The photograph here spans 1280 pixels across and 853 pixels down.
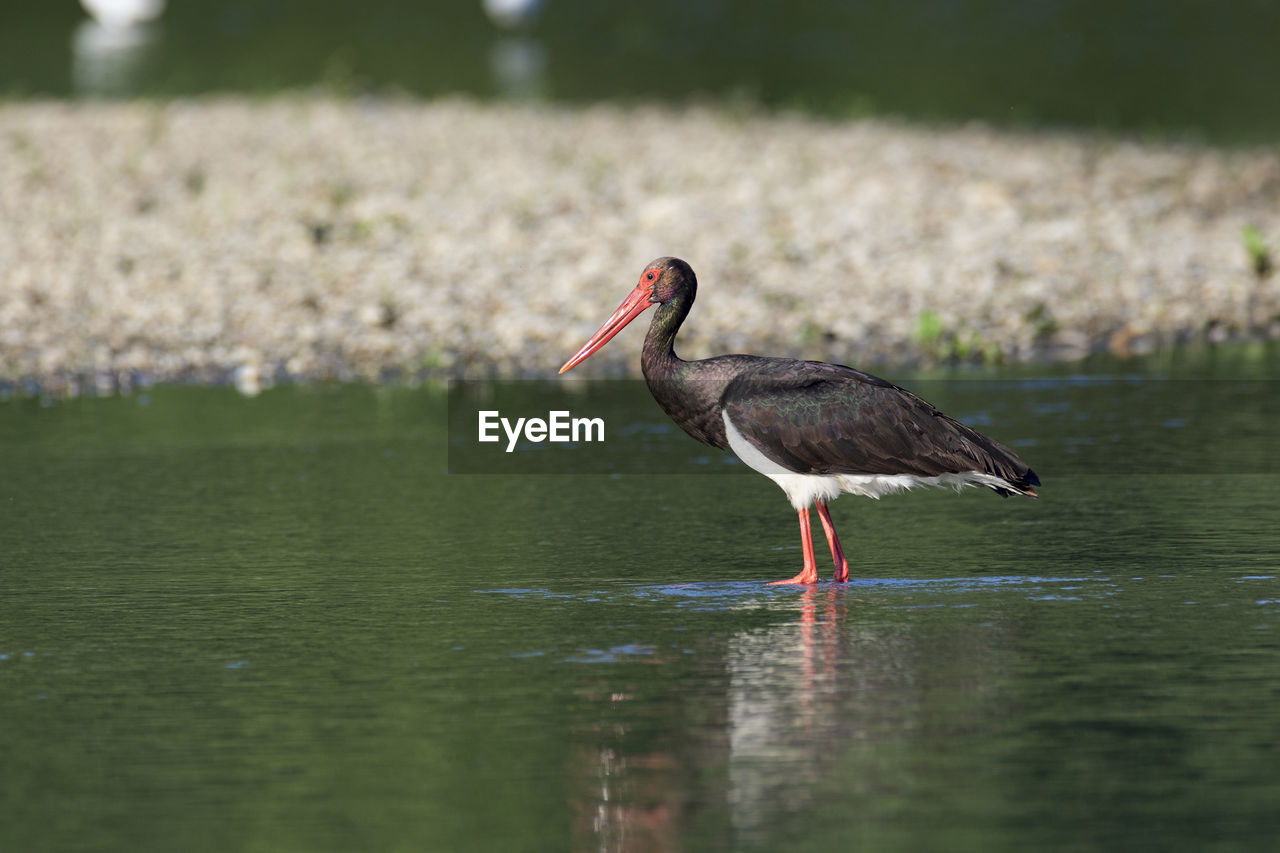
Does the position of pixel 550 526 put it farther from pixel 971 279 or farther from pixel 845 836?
pixel 971 279

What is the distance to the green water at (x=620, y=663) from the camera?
733cm

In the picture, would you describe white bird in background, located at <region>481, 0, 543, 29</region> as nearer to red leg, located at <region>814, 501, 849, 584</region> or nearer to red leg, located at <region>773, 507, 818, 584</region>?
red leg, located at <region>814, 501, 849, 584</region>

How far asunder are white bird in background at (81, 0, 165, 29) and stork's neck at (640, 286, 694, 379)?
45488mm

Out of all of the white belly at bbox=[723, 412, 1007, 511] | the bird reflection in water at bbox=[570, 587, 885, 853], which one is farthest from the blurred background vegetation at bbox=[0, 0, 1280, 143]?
the bird reflection in water at bbox=[570, 587, 885, 853]

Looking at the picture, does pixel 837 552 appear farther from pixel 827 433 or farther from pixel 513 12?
pixel 513 12

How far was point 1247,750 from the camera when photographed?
26.0ft

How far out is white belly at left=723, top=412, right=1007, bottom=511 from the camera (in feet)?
38.9

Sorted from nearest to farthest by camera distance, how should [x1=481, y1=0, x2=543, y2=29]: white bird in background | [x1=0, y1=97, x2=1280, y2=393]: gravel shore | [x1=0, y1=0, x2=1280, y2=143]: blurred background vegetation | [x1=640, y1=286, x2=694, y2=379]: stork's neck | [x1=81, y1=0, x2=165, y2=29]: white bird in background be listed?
[x1=640, y1=286, x2=694, y2=379]: stork's neck, [x1=0, y1=97, x2=1280, y2=393]: gravel shore, [x1=0, y1=0, x2=1280, y2=143]: blurred background vegetation, [x1=481, y1=0, x2=543, y2=29]: white bird in background, [x1=81, y1=0, x2=165, y2=29]: white bird in background

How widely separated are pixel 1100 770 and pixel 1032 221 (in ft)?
61.7

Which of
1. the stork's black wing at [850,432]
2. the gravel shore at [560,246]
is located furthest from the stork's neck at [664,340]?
the gravel shore at [560,246]

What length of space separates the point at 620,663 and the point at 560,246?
14916 millimetres

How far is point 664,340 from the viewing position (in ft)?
40.8

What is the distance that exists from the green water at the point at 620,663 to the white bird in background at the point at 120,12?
4206 centimetres

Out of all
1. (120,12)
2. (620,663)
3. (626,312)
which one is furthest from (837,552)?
(120,12)
